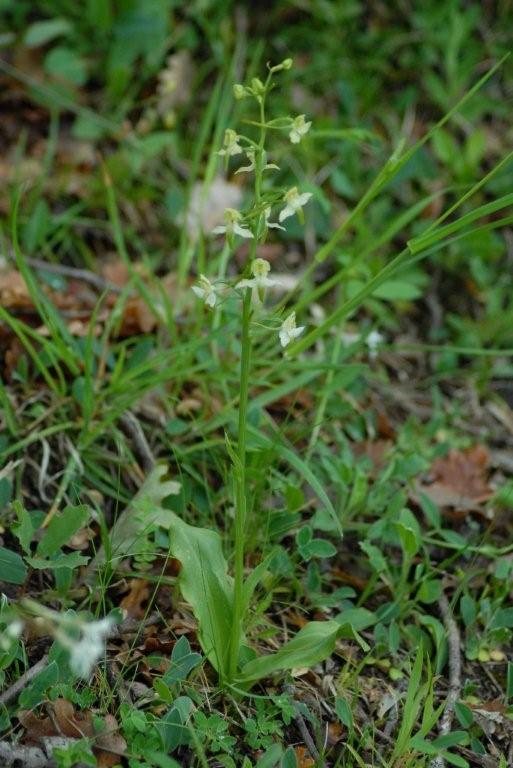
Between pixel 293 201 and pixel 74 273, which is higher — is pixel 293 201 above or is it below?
above

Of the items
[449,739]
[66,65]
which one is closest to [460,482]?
[449,739]

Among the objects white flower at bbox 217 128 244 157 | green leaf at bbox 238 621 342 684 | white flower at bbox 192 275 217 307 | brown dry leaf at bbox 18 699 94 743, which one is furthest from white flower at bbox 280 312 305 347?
brown dry leaf at bbox 18 699 94 743

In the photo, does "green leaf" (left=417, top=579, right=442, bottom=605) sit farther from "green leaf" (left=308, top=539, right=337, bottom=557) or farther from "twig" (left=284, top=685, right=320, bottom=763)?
"twig" (left=284, top=685, right=320, bottom=763)

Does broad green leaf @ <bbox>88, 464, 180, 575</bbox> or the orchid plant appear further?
broad green leaf @ <bbox>88, 464, 180, 575</bbox>

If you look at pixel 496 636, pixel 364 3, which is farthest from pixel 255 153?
pixel 364 3

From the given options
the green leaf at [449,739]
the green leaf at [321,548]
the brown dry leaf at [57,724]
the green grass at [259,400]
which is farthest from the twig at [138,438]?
the green leaf at [449,739]

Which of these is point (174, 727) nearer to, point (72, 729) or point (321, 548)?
point (72, 729)

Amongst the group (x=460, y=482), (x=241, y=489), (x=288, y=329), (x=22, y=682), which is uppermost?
(x=288, y=329)
